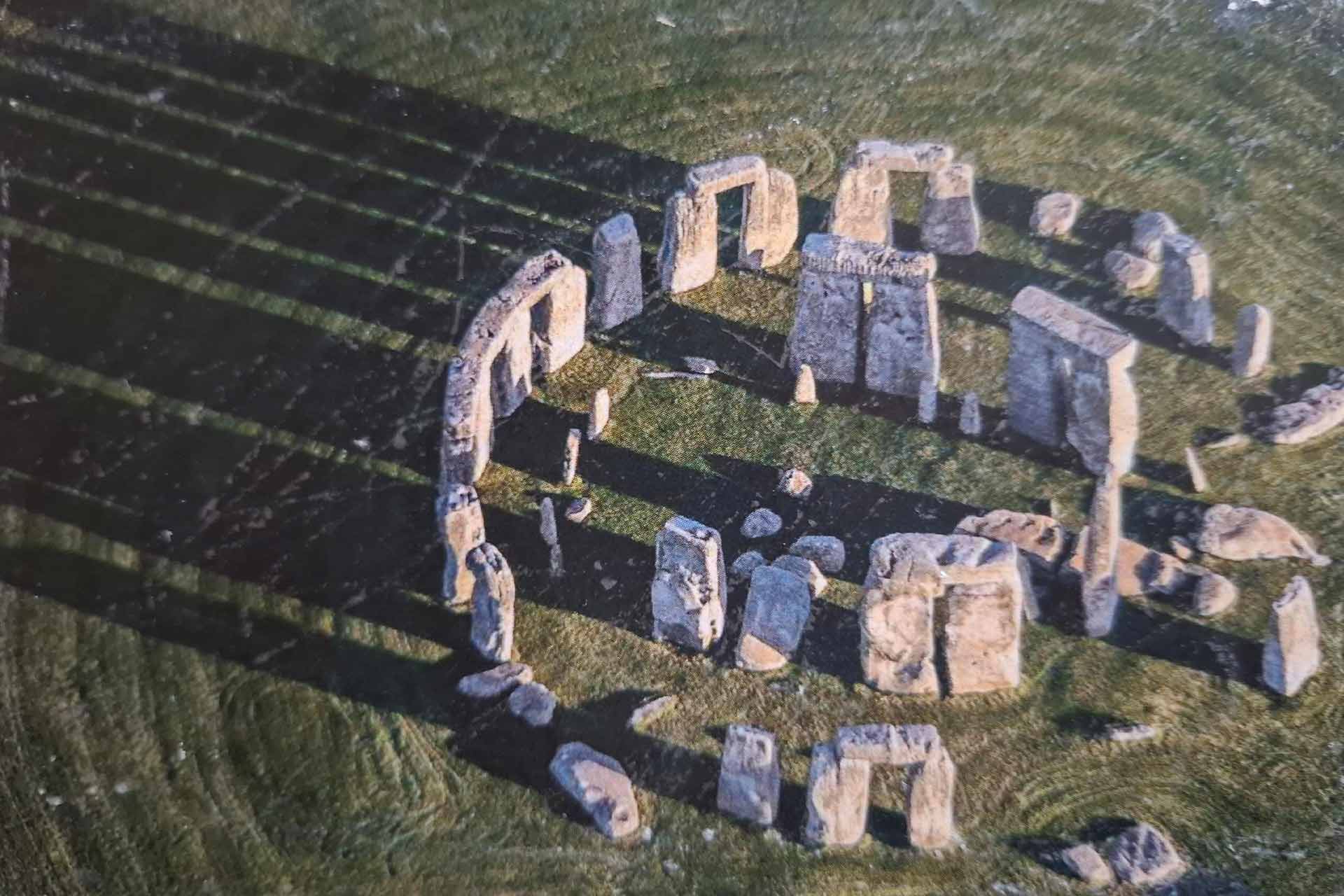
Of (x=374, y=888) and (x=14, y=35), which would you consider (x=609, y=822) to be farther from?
(x=14, y=35)

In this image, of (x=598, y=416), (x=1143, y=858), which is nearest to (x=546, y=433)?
(x=598, y=416)

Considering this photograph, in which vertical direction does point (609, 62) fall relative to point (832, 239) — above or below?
above

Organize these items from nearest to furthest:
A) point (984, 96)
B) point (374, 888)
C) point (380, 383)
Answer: point (374, 888) → point (380, 383) → point (984, 96)

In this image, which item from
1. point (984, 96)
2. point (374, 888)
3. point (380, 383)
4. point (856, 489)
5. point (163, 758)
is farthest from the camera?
point (984, 96)

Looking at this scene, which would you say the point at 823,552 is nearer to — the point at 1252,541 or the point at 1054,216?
the point at 1252,541

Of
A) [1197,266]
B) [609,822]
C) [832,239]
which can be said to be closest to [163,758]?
[609,822]
